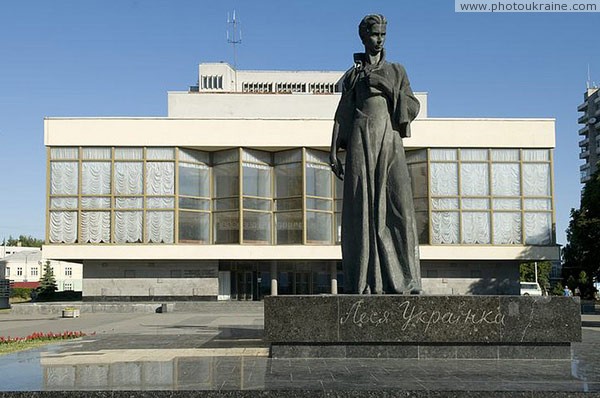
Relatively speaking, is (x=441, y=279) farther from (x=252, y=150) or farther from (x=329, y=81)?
(x=329, y=81)

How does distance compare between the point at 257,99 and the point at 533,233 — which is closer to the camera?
the point at 533,233

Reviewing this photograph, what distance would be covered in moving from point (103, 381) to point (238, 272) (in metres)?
39.8

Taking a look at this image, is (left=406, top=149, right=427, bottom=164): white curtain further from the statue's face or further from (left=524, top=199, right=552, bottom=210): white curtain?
the statue's face

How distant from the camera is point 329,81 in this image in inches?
2611

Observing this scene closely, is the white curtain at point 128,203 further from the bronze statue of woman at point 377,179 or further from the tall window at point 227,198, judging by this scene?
the bronze statue of woman at point 377,179

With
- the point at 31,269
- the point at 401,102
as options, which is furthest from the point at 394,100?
the point at 31,269

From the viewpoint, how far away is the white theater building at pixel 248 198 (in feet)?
145

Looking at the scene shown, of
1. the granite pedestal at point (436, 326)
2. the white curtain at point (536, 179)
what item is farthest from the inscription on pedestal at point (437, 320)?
the white curtain at point (536, 179)

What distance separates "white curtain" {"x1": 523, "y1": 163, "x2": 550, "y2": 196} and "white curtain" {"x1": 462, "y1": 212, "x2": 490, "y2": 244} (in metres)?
3.41

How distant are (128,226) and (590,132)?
7845cm

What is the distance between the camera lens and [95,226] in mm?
44094

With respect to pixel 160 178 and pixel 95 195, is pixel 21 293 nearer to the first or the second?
pixel 95 195

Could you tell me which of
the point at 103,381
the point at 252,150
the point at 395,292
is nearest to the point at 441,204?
the point at 252,150

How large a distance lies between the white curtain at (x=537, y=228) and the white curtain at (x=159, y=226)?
22.2 m
